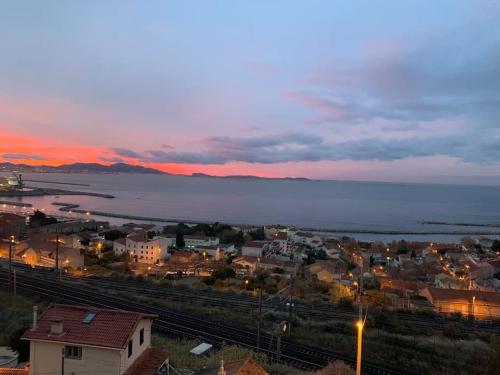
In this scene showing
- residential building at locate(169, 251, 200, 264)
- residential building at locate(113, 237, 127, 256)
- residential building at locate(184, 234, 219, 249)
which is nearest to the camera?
residential building at locate(169, 251, 200, 264)

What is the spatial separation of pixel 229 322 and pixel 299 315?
3270 millimetres

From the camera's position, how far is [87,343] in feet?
23.5

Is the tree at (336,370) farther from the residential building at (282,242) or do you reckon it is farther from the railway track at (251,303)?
the residential building at (282,242)

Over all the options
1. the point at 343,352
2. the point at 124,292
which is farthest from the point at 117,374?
the point at 124,292

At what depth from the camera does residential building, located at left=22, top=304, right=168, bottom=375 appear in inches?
281

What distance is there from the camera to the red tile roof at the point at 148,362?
7532mm

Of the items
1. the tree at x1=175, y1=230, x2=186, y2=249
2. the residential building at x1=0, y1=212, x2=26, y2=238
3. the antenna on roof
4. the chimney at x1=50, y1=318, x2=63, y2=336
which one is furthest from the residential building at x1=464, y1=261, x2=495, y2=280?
the residential building at x1=0, y1=212, x2=26, y2=238

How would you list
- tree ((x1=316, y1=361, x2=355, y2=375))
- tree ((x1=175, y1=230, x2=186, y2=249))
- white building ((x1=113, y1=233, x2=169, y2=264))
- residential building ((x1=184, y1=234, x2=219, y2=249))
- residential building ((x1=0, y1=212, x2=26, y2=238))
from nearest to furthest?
tree ((x1=316, y1=361, x2=355, y2=375)), white building ((x1=113, y1=233, x2=169, y2=264)), residential building ((x1=0, y1=212, x2=26, y2=238)), residential building ((x1=184, y1=234, x2=219, y2=249)), tree ((x1=175, y1=230, x2=186, y2=249))

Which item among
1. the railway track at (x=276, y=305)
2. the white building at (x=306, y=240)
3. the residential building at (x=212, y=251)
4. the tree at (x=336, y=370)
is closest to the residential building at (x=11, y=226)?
the residential building at (x=212, y=251)

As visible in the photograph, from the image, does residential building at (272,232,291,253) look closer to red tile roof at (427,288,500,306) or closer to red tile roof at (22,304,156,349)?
red tile roof at (427,288,500,306)

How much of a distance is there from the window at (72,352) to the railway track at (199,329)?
553cm

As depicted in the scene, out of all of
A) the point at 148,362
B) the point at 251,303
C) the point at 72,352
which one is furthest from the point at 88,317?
the point at 251,303

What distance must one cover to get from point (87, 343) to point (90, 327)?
0.39m

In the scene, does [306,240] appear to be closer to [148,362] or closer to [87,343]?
[148,362]
